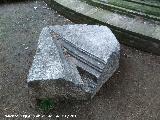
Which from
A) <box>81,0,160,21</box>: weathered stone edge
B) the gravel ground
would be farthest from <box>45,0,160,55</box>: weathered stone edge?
<box>81,0,160,21</box>: weathered stone edge

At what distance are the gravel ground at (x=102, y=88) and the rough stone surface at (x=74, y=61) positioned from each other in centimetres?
19

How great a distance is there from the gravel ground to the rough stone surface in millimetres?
192

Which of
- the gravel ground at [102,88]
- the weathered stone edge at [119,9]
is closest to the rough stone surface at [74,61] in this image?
the gravel ground at [102,88]

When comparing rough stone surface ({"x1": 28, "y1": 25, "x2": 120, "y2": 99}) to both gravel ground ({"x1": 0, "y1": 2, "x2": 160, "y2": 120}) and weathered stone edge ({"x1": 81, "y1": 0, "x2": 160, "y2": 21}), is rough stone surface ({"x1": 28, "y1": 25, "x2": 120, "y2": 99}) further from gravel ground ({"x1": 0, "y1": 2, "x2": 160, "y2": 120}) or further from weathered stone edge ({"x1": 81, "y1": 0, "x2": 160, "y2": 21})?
weathered stone edge ({"x1": 81, "y1": 0, "x2": 160, "y2": 21})

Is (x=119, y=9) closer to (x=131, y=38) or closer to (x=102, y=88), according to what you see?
(x=131, y=38)

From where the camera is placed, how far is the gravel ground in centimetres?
474

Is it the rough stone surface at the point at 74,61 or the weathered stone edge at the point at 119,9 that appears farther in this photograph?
Result: the weathered stone edge at the point at 119,9

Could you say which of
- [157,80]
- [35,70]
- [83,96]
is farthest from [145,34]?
[35,70]

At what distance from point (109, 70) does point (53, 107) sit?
108 centimetres

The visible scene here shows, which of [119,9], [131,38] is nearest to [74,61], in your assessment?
[131,38]

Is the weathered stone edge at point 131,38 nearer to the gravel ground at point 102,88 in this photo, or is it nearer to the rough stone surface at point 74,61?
the gravel ground at point 102,88

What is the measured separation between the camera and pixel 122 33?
5910 millimetres

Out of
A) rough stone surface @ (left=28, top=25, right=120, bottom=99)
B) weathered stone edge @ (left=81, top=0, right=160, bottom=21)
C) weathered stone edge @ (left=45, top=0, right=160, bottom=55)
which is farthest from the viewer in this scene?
weathered stone edge @ (left=81, top=0, right=160, bottom=21)

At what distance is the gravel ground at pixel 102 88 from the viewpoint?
15.6 ft
